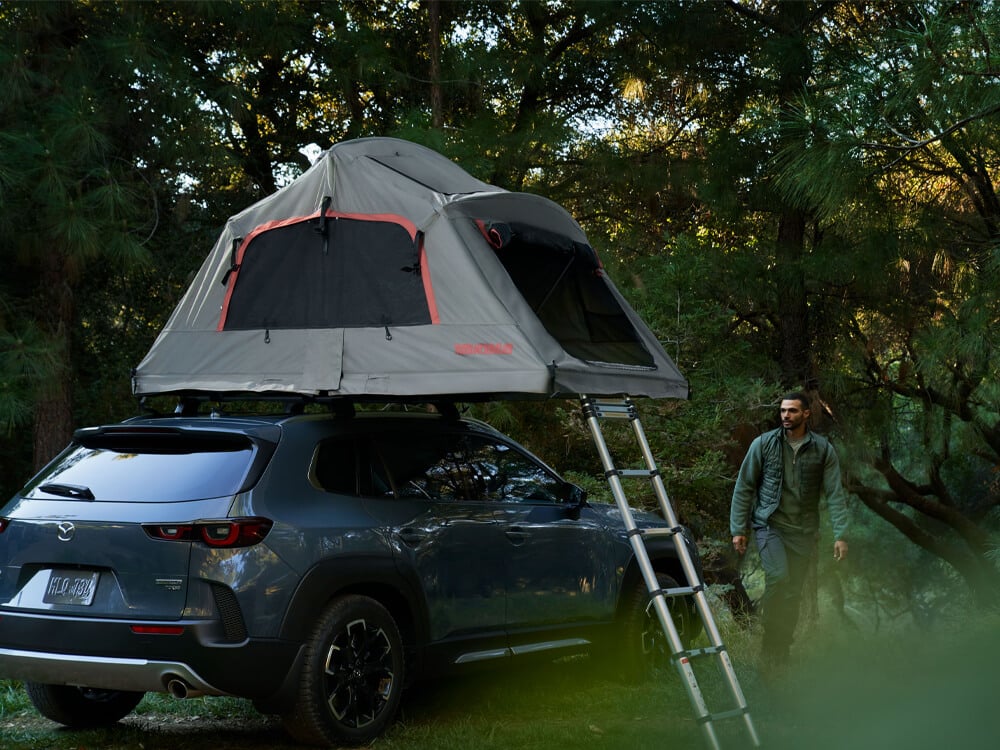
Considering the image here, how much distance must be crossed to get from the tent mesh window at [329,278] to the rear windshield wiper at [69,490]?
1428 millimetres

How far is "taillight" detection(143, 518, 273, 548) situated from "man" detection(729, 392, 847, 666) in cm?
353

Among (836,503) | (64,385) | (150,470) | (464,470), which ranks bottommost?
(836,503)

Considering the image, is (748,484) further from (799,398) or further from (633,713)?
(633,713)

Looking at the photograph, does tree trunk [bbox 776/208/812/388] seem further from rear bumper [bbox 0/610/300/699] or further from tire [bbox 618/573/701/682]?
rear bumper [bbox 0/610/300/699]

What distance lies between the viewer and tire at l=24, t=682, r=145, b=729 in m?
6.66

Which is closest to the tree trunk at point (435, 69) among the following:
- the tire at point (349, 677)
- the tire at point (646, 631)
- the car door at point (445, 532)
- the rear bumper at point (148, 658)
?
the tire at point (646, 631)

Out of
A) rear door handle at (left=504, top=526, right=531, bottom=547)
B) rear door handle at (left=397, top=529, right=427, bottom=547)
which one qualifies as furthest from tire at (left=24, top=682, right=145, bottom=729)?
rear door handle at (left=504, top=526, right=531, bottom=547)

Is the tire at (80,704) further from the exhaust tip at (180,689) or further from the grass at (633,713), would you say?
the exhaust tip at (180,689)

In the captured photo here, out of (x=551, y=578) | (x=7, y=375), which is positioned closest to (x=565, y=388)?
(x=551, y=578)

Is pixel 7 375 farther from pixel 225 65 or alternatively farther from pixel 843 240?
pixel 843 240

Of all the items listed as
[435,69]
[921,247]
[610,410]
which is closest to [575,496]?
[610,410]

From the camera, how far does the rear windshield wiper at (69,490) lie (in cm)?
602

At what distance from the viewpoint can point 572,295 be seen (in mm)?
7758

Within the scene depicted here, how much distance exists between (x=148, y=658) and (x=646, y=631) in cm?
370
